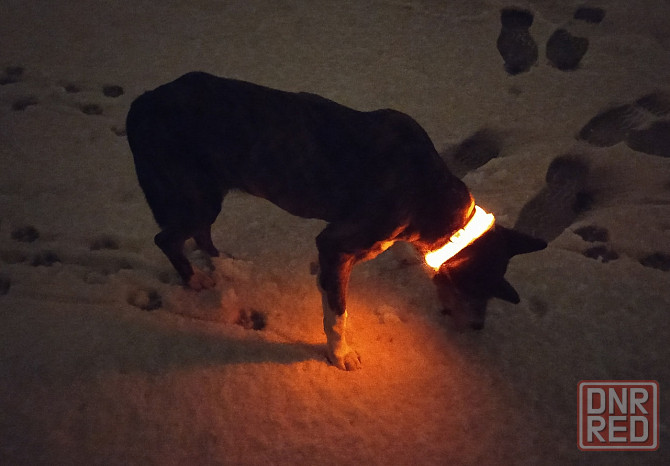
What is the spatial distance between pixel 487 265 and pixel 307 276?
4.66 feet

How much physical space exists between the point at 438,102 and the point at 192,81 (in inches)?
112

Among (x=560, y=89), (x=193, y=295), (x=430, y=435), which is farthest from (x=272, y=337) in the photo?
(x=560, y=89)

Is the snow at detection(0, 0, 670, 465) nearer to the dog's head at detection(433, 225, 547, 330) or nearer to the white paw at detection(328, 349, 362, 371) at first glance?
the white paw at detection(328, 349, 362, 371)

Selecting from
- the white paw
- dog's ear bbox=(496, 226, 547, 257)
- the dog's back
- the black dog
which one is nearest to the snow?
the white paw

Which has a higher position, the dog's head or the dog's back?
the dog's back

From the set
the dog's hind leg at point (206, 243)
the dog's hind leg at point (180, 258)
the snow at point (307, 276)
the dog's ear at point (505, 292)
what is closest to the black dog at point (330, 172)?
the dog's ear at point (505, 292)

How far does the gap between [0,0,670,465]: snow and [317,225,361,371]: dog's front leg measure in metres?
0.10

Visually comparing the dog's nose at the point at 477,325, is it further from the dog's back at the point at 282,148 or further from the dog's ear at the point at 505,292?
the dog's back at the point at 282,148

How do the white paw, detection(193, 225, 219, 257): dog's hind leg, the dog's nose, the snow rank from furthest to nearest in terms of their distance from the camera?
1. detection(193, 225, 219, 257): dog's hind leg
2. the dog's nose
3. the white paw
4. the snow

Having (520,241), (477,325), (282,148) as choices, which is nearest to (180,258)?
(282,148)

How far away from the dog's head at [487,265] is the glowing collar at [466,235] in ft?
0.10

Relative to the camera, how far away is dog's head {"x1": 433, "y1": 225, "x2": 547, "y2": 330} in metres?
2.77

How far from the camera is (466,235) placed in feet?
8.93

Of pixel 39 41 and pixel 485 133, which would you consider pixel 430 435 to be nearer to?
pixel 485 133
